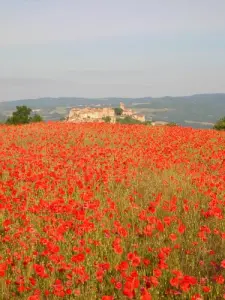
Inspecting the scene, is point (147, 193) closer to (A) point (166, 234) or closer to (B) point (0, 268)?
(A) point (166, 234)

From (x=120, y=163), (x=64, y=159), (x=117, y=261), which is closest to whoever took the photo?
(x=117, y=261)

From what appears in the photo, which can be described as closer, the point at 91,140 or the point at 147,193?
the point at 147,193

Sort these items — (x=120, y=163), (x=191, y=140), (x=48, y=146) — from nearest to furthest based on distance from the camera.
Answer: (x=120, y=163)
(x=48, y=146)
(x=191, y=140)

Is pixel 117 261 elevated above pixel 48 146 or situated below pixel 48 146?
below

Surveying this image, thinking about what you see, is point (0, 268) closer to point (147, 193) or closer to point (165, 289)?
point (165, 289)

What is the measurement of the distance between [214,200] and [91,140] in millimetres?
8938

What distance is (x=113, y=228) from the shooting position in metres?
5.79

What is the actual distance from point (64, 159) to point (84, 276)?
7252mm

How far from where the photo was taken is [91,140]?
49.5 ft

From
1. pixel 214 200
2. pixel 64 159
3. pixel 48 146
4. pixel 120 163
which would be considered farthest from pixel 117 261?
pixel 48 146

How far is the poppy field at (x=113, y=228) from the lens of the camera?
418 cm

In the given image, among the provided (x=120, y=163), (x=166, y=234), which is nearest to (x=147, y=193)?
(x=166, y=234)

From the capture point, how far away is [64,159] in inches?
440

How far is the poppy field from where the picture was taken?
4.18m
